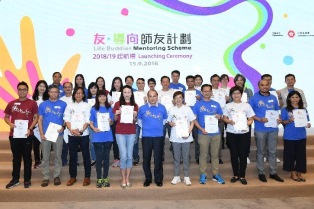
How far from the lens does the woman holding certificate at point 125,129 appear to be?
3.82 metres

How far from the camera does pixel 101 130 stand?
12.4 feet

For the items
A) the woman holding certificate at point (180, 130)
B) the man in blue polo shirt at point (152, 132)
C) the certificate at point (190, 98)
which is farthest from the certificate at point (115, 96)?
the certificate at point (190, 98)

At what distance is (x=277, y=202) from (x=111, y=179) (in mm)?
2156

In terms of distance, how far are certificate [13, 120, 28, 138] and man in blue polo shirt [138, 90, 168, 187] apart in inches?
56.9

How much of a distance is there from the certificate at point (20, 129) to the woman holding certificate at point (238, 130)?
2561 millimetres

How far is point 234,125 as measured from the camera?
3.96 metres

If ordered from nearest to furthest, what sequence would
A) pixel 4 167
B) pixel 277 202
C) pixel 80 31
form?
pixel 277 202 → pixel 4 167 → pixel 80 31

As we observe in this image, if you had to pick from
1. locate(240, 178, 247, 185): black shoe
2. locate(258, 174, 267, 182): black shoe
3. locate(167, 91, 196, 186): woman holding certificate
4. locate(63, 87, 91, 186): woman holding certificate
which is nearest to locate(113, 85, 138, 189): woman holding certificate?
locate(63, 87, 91, 186): woman holding certificate

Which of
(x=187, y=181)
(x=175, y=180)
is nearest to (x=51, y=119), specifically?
(x=175, y=180)

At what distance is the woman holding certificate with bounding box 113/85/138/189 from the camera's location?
12.5ft

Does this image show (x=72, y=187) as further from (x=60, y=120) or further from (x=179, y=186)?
(x=179, y=186)

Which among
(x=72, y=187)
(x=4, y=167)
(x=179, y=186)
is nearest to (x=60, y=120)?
(x=72, y=187)

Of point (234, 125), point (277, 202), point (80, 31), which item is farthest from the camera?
point (80, 31)

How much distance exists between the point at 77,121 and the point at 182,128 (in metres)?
1.33
